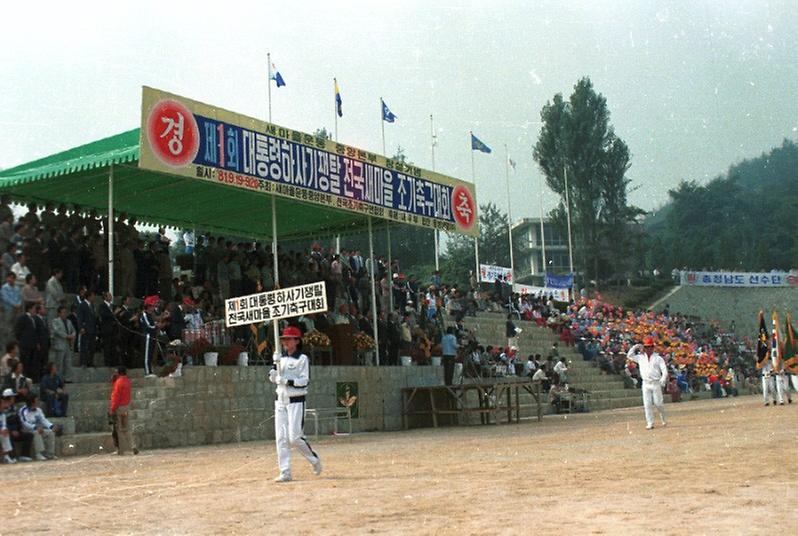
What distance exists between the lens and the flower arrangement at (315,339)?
22641 millimetres

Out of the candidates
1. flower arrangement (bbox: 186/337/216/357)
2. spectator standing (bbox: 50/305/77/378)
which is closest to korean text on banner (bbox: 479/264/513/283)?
flower arrangement (bbox: 186/337/216/357)

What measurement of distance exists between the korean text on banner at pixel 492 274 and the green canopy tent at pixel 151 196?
22.6 m

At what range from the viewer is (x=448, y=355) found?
28.0 metres

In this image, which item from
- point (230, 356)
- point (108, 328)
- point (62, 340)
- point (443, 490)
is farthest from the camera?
point (230, 356)

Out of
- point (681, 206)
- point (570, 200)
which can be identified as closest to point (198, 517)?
point (570, 200)

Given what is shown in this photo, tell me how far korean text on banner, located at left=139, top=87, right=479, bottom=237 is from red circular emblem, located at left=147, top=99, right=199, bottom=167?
2cm

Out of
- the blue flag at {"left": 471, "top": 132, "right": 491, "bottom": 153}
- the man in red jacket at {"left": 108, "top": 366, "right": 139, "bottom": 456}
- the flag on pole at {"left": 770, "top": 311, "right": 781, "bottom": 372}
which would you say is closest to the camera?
the man in red jacket at {"left": 108, "top": 366, "right": 139, "bottom": 456}

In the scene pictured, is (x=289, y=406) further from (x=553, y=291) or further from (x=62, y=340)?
(x=553, y=291)

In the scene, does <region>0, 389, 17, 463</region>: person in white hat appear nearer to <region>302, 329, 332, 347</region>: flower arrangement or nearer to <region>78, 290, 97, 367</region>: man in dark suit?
<region>78, 290, 97, 367</region>: man in dark suit

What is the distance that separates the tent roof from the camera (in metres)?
19.5

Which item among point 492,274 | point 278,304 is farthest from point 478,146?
point 278,304

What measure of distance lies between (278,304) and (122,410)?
20.9ft

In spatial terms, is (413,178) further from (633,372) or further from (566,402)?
(633,372)

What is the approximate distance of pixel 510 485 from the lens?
31.9ft
